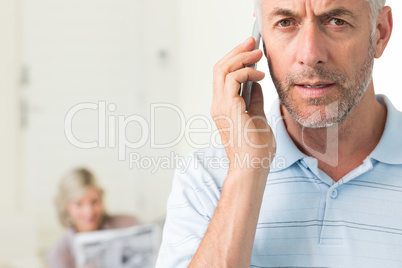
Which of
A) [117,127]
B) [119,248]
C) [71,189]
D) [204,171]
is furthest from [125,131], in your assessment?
[204,171]

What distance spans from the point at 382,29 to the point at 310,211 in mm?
476

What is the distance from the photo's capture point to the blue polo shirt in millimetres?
1047

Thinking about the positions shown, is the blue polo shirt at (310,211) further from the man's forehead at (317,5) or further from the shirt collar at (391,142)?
the man's forehead at (317,5)

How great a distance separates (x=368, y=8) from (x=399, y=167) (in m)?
0.35

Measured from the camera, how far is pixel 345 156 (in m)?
1.19

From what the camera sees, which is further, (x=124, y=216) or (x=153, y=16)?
(x=153, y=16)

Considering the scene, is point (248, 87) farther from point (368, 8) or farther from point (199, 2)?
point (199, 2)

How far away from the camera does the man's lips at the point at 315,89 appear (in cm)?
112

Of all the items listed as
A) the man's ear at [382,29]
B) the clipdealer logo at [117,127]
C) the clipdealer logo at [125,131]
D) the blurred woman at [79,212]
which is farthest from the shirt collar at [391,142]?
the clipdealer logo at [117,127]

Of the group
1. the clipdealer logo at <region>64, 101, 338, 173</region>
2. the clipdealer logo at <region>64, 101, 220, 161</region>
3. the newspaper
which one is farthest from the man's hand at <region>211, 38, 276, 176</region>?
the clipdealer logo at <region>64, 101, 220, 161</region>

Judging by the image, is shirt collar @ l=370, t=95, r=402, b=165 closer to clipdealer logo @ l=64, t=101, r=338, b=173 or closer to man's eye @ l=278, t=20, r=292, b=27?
man's eye @ l=278, t=20, r=292, b=27

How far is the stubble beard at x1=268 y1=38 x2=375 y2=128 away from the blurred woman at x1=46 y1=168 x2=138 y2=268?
84.0 inches

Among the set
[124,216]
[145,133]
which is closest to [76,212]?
[124,216]

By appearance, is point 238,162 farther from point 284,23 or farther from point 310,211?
point 284,23
